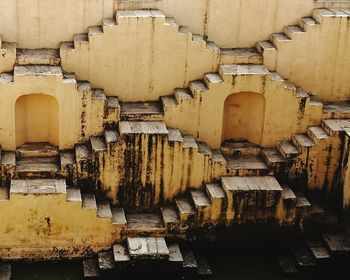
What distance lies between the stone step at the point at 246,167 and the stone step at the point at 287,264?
1441mm

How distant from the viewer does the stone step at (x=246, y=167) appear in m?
15.5

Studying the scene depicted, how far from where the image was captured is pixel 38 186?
14.7 m

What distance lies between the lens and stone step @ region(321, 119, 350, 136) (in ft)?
50.7

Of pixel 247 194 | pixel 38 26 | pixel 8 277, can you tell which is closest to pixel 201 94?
pixel 247 194

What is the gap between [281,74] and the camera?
52.3 ft

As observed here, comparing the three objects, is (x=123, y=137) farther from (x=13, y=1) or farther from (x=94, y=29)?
(x=13, y=1)

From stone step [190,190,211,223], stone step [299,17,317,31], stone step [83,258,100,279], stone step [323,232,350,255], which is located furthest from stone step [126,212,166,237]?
stone step [299,17,317,31]

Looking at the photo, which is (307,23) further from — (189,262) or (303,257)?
(189,262)

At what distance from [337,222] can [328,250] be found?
581mm

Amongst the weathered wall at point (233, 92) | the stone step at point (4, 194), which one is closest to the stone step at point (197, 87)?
the weathered wall at point (233, 92)

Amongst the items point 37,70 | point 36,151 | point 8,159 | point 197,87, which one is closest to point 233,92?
point 197,87

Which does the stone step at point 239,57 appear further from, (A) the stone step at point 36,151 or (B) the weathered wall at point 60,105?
(A) the stone step at point 36,151

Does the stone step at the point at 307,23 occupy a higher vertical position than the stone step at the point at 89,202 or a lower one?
higher

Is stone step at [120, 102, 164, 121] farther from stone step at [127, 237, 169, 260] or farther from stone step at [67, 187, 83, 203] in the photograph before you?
stone step at [127, 237, 169, 260]
